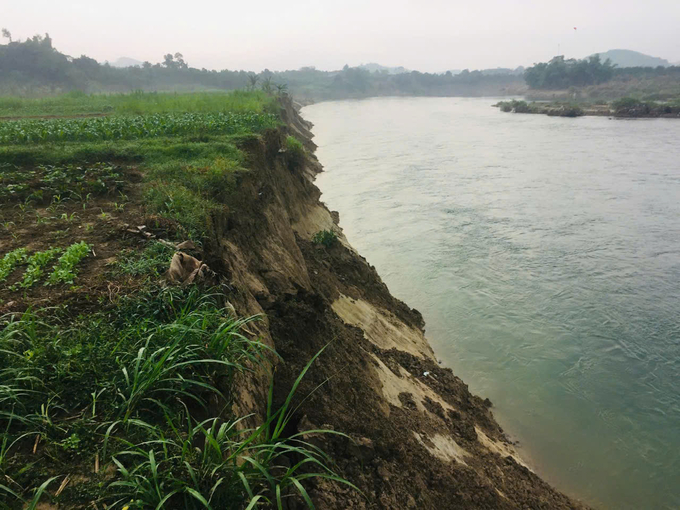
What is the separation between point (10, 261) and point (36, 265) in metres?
0.35

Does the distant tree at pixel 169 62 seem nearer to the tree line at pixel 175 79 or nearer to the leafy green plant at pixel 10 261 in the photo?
the tree line at pixel 175 79

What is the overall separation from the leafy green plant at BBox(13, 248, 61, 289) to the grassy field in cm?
2

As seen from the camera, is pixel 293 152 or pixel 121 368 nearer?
pixel 121 368

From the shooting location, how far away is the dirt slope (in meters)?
4.14

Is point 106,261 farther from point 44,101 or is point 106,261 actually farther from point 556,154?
point 556,154

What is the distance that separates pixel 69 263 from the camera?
4.97 metres

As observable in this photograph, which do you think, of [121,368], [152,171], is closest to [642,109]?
[152,171]

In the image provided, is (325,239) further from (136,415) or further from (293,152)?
(136,415)

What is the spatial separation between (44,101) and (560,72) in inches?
4118

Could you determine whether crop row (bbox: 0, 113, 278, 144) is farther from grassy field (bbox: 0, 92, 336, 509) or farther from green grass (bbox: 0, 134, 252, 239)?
grassy field (bbox: 0, 92, 336, 509)

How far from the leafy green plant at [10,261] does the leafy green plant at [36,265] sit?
0.13 meters

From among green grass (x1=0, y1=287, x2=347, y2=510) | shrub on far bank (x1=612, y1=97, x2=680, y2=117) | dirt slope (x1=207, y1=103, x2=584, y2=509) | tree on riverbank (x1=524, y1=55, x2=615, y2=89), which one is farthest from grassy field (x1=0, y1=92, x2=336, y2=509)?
tree on riverbank (x1=524, y1=55, x2=615, y2=89)

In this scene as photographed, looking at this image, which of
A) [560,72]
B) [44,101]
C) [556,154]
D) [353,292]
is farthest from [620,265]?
[560,72]

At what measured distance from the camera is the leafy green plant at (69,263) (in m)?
4.66
